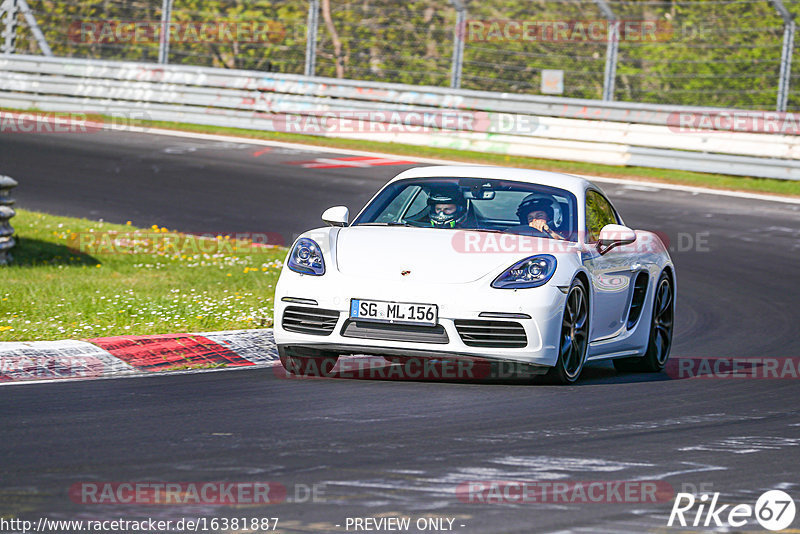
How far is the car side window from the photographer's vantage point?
9109 millimetres

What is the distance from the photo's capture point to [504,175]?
9.23 metres

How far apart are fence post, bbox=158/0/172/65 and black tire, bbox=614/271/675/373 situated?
676 inches

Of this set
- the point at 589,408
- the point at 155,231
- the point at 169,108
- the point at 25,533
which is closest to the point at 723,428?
the point at 589,408

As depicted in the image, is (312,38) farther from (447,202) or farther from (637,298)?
(447,202)

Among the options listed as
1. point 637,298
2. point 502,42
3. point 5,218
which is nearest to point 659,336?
point 637,298

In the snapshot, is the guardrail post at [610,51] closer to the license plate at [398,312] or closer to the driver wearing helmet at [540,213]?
the driver wearing helmet at [540,213]

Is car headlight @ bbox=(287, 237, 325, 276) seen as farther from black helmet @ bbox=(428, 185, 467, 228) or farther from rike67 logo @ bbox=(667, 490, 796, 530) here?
rike67 logo @ bbox=(667, 490, 796, 530)

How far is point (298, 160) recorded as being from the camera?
2227 centimetres

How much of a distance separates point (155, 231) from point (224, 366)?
262 inches

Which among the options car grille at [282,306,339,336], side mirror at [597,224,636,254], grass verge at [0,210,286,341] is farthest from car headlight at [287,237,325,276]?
side mirror at [597,224,636,254]

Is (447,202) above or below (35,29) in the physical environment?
below

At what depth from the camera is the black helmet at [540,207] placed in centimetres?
894

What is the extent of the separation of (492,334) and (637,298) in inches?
81.7

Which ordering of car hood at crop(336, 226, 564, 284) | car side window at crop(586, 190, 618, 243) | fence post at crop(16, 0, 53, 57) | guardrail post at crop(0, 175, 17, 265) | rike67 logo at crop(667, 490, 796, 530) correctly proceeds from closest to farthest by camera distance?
rike67 logo at crop(667, 490, 796, 530)
car hood at crop(336, 226, 564, 284)
car side window at crop(586, 190, 618, 243)
guardrail post at crop(0, 175, 17, 265)
fence post at crop(16, 0, 53, 57)
